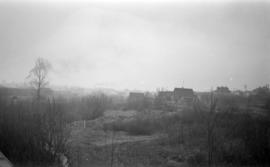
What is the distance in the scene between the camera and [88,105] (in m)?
22.9

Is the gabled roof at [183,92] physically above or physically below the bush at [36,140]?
above

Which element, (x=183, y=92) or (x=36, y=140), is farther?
(x=183, y=92)

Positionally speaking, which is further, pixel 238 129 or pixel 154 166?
pixel 238 129

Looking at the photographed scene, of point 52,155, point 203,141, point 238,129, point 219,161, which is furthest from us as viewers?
point 238,129

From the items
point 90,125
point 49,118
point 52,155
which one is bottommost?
point 90,125

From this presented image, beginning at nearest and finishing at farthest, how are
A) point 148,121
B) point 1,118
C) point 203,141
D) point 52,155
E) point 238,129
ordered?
point 52,155 → point 1,118 → point 203,141 → point 238,129 → point 148,121

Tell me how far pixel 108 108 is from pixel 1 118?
22230 mm

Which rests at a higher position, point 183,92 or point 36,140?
point 183,92

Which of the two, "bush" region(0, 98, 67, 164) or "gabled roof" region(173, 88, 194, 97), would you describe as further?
"gabled roof" region(173, 88, 194, 97)

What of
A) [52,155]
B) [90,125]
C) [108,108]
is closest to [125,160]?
[52,155]

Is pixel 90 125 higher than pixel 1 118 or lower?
lower

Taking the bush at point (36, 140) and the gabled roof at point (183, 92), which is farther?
the gabled roof at point (183, 92)

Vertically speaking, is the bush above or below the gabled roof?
below

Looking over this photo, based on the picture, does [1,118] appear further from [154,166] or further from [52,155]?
[154,166]
